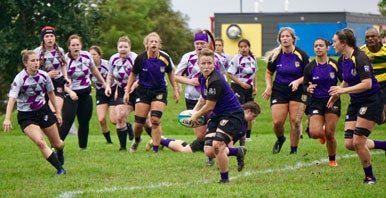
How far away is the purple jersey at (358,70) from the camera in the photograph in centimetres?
1102

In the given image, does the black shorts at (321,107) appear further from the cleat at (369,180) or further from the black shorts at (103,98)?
the black shorts at (103,98)

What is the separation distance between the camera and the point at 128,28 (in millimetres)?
76062

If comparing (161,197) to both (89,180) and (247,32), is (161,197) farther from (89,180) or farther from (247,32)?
(247,32)

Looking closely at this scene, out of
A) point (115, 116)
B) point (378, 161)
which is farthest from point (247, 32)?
point (378, 161)

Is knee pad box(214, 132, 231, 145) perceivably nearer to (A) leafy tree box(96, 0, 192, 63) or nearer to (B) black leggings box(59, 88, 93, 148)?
(B) black leggings box(59, 88, 93, 148)

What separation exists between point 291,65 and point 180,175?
3781 mm

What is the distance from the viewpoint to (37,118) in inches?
498

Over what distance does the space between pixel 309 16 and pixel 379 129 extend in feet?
87.3

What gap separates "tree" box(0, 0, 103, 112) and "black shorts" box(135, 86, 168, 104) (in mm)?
13524

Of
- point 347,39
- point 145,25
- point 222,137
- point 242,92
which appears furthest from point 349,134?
point 145,25

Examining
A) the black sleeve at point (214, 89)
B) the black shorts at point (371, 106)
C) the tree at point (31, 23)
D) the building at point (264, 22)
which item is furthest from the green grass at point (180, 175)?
the building at point (264, 22)

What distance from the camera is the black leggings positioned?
1566 centimetres

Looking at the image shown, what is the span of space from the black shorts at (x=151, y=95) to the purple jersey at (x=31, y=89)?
10.4ft

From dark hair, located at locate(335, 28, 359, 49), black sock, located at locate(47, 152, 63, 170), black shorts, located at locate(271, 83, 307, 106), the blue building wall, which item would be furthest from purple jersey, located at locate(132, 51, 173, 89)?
the blue building wall
